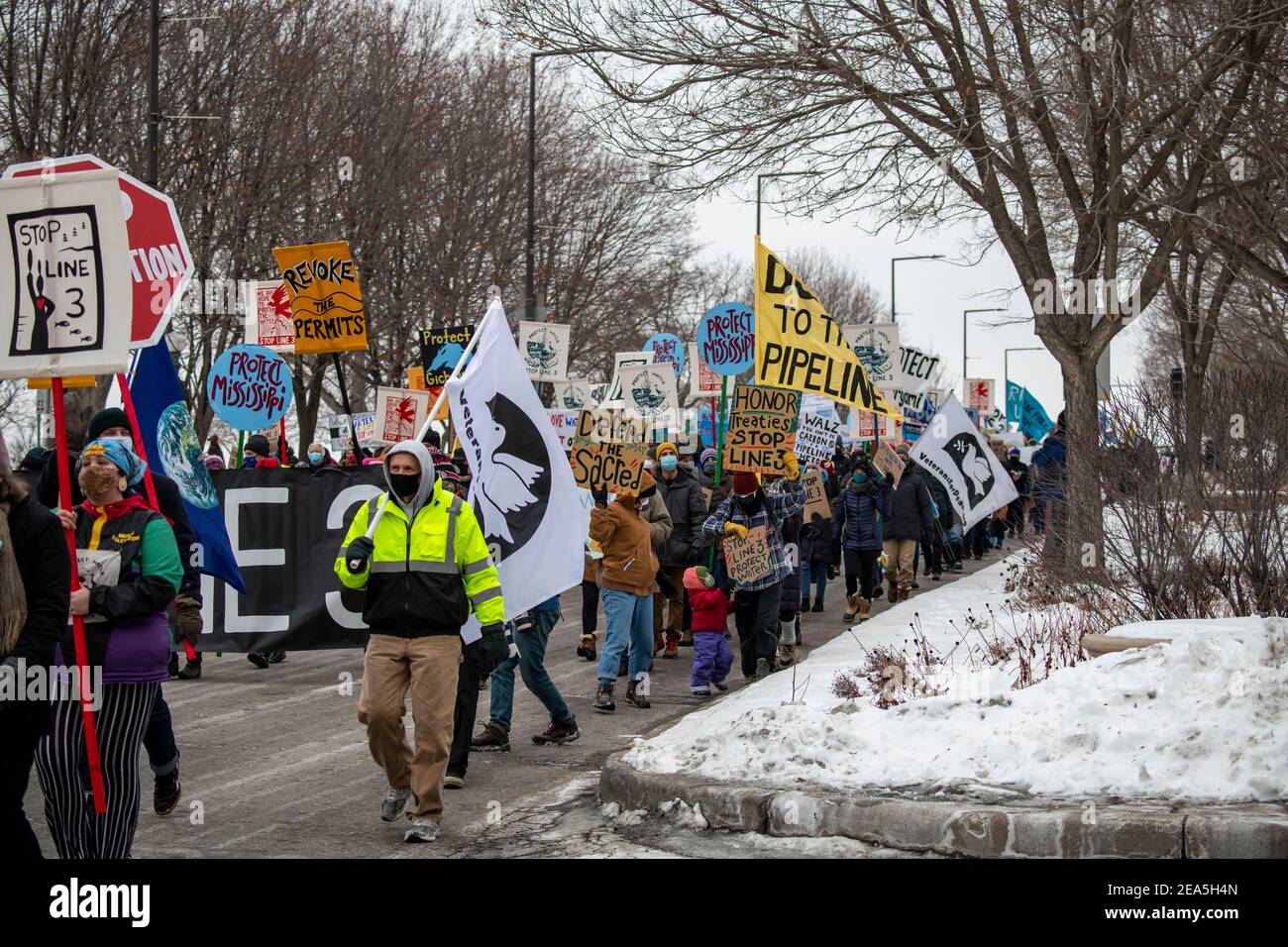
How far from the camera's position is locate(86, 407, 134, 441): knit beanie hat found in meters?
8.11

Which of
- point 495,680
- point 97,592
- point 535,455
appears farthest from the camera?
point 495,680

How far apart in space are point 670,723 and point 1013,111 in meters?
8.76

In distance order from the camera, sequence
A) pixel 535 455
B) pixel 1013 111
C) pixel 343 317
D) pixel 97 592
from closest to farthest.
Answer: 1. pixel 97 592
2. pixel 535 455
3. pixel 343 317
4. pixel 1013 111

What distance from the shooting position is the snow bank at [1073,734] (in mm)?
6648

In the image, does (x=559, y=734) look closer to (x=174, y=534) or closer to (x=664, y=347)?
(x=174, y=534)

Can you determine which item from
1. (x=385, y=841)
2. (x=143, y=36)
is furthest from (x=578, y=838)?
(x=143, y=36)

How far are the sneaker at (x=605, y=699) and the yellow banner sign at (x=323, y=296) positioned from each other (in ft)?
11.6

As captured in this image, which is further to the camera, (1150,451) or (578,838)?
(1150,451)

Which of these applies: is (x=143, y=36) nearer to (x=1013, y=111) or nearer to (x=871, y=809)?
(x=1013, y=111)

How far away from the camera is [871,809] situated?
6719 millimetres

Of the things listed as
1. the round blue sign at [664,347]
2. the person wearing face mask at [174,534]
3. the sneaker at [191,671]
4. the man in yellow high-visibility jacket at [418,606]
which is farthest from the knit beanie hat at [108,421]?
the round blue sign at [664,347]

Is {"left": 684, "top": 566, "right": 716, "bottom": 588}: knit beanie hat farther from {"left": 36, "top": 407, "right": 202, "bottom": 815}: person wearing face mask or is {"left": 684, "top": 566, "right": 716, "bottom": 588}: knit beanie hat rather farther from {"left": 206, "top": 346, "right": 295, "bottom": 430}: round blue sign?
{"left": 206, "top": 346, "right": 295, "bottom": 430}: round blue sign

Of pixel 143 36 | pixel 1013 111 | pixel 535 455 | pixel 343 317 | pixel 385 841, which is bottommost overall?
pixel 385 841
